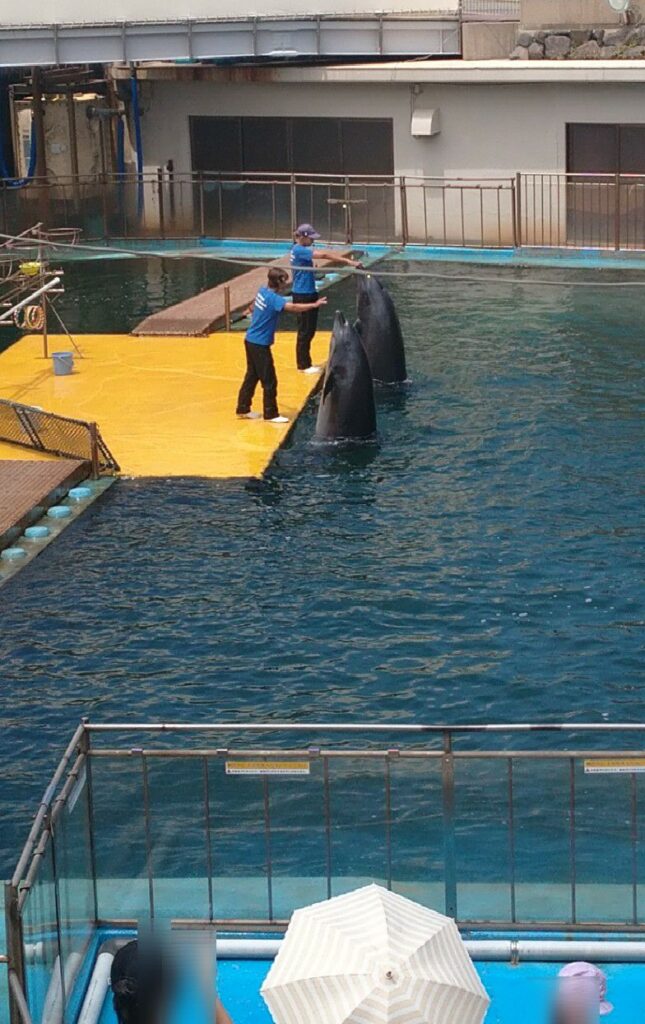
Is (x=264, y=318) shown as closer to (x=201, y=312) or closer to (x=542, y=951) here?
(x=201, y=312)

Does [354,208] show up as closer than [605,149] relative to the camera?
No

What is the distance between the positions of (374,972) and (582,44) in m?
25.7

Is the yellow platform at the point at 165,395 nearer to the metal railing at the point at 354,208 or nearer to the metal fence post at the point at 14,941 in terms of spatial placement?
the metal railing at the point at 354,208

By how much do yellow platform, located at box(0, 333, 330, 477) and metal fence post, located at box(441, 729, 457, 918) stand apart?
899cm

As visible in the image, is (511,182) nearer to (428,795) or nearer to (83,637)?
(83,637)

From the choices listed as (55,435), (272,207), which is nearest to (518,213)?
(272,207)

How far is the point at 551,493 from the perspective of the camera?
1656cm

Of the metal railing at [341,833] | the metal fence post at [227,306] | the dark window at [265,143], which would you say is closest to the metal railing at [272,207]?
Result: the dark window at [265,143]

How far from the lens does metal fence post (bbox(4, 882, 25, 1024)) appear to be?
6.93 m

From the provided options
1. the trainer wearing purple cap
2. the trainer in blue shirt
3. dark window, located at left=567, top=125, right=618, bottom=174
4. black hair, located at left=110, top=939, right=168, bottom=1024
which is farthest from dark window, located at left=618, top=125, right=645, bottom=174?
black hair, located at left=110, top=939, right=168, bottom=1024

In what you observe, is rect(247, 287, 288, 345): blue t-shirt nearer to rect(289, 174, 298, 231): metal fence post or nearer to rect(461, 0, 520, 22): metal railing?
rect(289, 174, 298, 231): metal fence post

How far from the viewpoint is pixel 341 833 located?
9805mm

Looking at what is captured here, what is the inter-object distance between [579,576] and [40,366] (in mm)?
10314

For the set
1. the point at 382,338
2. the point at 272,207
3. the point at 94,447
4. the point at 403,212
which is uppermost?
the point at 272,207
